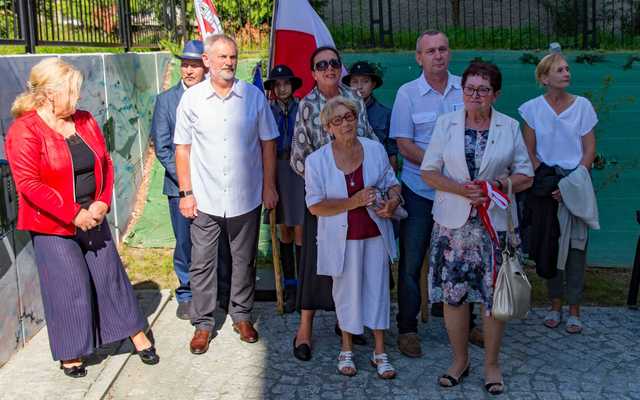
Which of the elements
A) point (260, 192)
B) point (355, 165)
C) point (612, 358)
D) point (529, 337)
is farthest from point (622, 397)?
point (260, 192)

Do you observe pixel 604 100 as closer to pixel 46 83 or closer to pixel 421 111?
pixel 421 111

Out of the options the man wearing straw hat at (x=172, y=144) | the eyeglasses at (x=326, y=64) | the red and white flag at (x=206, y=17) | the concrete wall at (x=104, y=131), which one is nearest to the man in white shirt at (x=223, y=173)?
the man wearing straw hat at (x=172, y=144)

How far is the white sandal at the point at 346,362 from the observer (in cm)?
507

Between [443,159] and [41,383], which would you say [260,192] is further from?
[41,383]

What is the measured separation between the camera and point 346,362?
201 inches

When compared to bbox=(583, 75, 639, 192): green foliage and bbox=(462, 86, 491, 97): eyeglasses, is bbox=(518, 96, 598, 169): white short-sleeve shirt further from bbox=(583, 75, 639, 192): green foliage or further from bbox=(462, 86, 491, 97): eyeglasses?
bbox=(583, 75, 639, 192): green foliage

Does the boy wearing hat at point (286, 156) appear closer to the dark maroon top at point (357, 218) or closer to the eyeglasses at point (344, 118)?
the dark maroon top at point (357, 218)

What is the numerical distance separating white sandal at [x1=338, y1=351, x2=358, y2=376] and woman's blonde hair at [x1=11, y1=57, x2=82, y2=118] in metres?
2.26

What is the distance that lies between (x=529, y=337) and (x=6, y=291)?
3502 mm

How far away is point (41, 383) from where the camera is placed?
495 cm

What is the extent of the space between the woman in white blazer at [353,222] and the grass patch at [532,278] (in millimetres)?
1653

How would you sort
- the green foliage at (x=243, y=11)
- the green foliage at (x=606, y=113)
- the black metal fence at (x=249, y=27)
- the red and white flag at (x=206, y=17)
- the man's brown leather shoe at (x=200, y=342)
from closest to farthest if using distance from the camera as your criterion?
the man's brown leather shoe at (x=200, y=342), the black metal fence at (x=249, y=27), the red and white flag at (x=206, y=17), the green foliage at (x=606, y=113), the green foliage at (x=243, y=11)

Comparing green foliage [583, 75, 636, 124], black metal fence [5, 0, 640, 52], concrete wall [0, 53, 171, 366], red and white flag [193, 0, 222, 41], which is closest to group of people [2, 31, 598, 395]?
concrete wall [0, 53, 171, 366]

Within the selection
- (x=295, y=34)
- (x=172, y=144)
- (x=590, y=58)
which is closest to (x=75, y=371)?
(x=172, y=144)
